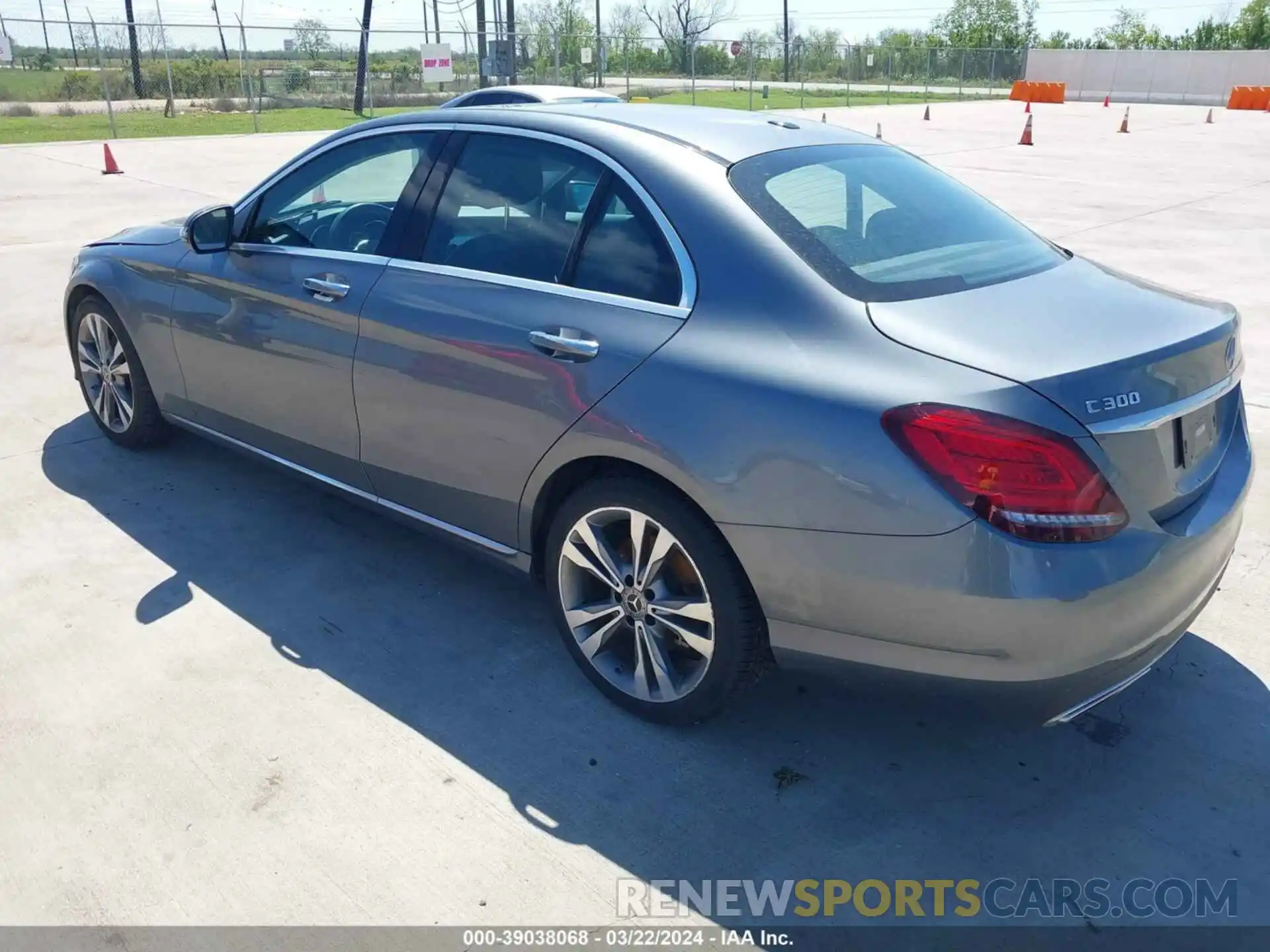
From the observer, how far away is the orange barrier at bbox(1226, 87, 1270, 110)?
38938 millimetres

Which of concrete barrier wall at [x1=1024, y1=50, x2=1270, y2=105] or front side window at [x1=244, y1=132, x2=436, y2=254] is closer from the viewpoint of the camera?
front side window at [x1=244, y1=132, x2=436, y2=254]

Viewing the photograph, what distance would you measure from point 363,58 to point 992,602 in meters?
30.6

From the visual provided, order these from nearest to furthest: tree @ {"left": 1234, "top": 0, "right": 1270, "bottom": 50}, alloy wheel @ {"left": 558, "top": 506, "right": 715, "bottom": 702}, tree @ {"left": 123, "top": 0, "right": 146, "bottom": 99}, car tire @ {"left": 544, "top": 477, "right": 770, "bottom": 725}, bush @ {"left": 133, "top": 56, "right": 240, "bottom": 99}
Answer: car tire @ {"left": 544, "top": 477, "right": 770, "bottom": 725}, alloy wheel @ {"left": 558, "top": 506, "right": 715, "bottom": 702}, tree @ {"left": 123, "top": 0, "right": 146, "bottom": 99}, bush @ {"left": 133, "top": 56, "right": 240, "bottom": 99}, tree @ {"left": 1234, "top": 0, "right": 1270, "bottom": 50}

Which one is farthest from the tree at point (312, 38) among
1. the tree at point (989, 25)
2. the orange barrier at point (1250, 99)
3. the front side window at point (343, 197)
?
the tree at point (989, 25)

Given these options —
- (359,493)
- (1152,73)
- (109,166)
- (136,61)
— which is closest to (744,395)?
(359,493)

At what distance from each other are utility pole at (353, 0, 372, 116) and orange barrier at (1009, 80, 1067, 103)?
26.1 meters

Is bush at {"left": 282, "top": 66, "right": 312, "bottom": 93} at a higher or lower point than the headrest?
higher

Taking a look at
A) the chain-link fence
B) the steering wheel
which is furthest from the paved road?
the steering wheel

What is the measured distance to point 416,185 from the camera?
145 inches

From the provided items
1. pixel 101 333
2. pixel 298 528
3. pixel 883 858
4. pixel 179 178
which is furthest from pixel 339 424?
pixel 179 178

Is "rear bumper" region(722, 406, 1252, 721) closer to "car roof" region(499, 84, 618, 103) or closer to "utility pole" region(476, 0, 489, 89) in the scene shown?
"car roof" region(499, 84, 618, 103)

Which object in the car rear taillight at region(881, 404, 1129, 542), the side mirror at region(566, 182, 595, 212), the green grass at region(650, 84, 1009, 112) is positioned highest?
the green grass at region(650, 84, 1009, 112)

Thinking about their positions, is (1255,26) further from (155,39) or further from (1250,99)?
(155,39)

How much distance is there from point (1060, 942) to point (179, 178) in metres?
16.1
